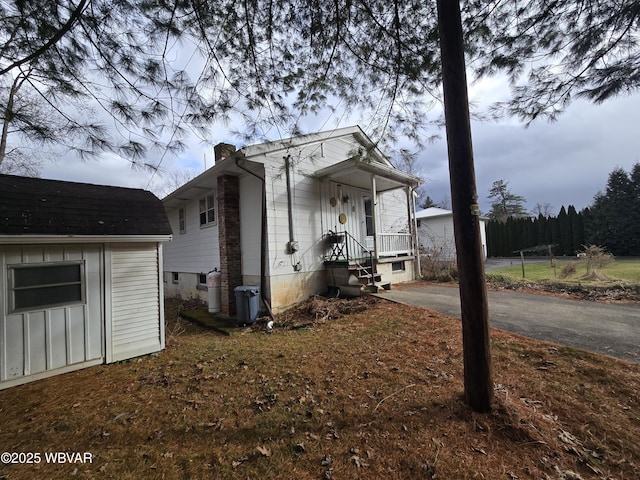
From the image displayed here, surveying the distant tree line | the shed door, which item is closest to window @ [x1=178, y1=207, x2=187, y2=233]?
the shed door

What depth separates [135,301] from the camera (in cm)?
532

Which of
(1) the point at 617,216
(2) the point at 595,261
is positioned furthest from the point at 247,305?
(1) the point at 617,216

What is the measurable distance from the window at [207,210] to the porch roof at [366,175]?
4.04 meters

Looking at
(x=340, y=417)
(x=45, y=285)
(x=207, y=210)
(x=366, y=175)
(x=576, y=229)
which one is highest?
(x=366, y=175)

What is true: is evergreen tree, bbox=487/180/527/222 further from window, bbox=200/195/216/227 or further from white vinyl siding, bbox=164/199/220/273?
white vinyl siding, bbox=164/199/220/273

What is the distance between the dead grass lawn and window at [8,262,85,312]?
4.12 ft

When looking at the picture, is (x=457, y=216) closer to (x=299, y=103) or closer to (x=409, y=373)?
(x=409, y=373)

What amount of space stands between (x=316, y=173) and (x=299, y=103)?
4.92 meters

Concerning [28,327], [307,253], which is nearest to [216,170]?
[307,253]

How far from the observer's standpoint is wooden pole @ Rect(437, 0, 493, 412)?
8.95ft

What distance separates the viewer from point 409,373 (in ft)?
12.2

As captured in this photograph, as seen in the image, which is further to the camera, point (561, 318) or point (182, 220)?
point (182, 220)

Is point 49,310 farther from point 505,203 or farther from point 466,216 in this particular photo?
point 505,203

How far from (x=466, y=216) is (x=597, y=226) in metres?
28.1
